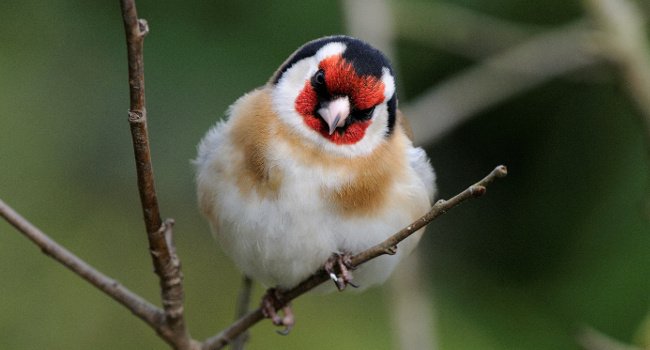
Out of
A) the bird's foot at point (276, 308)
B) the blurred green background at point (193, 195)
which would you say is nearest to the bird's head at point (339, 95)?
the bird's foot at point (276, 308)

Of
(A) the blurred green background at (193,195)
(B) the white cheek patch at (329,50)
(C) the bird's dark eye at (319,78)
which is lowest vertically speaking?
(A) the blurred green background at (193,195)

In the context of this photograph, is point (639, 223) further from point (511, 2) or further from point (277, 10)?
point (277, 10)

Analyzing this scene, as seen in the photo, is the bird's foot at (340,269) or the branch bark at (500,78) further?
the branch bark at (500,78)

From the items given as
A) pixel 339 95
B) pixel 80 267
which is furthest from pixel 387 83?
pixel 80 267

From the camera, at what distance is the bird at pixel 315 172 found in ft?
9.53

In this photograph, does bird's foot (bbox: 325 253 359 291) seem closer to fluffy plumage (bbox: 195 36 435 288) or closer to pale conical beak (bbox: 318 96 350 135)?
fluffy plumage (bbox: 195 36 435 288)

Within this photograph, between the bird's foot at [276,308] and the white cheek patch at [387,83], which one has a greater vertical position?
the white cheek patch at [387,83]

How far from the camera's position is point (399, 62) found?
4.61m

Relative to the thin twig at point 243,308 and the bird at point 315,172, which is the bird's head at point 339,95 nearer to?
the bird at point 315,172

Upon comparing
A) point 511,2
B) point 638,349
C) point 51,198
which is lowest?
point 51,198

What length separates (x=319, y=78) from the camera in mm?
2914

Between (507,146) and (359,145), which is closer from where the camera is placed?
(359,145)

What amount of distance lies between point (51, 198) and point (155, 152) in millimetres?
464

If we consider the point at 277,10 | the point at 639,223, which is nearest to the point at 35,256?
the point at 277,10
